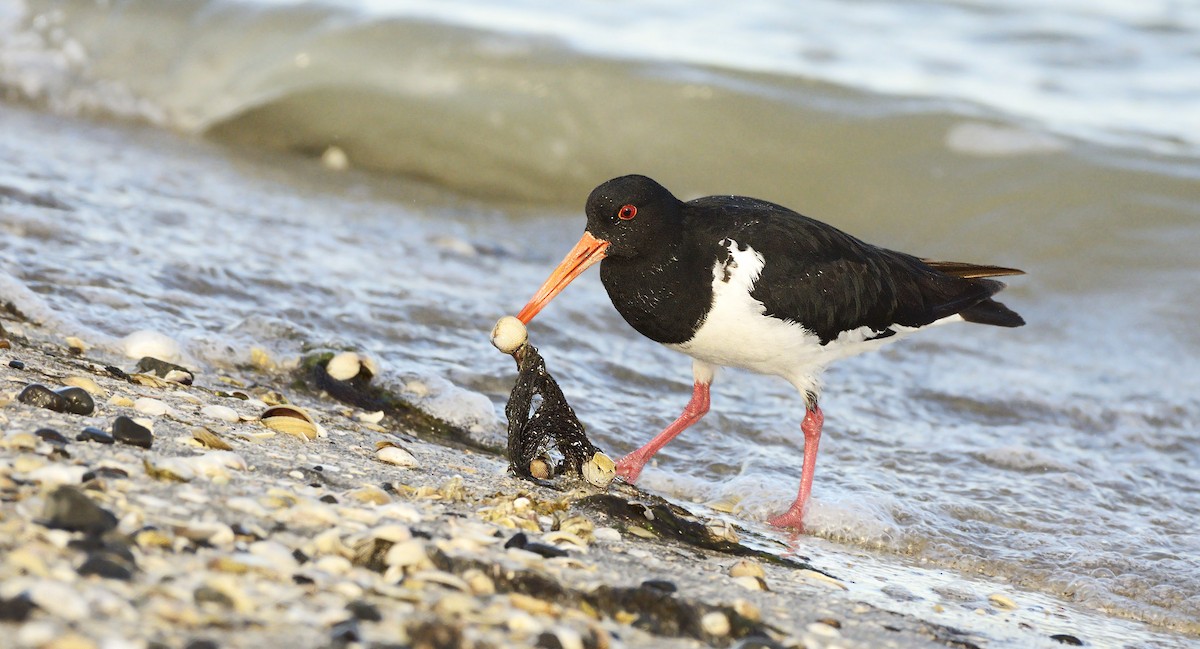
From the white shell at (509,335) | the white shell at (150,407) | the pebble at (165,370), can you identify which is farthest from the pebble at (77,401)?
the white shell at (509,335)

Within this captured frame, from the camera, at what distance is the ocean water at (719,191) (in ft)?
16.6

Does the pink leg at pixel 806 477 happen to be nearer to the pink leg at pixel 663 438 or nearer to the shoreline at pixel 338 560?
the pink leg at pixel 663 438

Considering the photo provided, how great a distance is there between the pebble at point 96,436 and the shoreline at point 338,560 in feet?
0.15

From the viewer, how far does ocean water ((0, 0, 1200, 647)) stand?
5062 mm

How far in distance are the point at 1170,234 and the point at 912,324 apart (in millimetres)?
4695

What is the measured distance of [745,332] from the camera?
180 inches

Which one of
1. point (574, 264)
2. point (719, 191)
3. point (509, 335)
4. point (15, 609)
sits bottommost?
point (15, 609)

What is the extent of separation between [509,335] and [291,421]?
2.63ft

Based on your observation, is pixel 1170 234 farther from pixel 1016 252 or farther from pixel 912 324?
pixel 912 324

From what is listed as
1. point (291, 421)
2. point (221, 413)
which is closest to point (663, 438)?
point (291, 421)

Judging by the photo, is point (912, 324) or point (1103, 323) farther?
point (1103, 323)

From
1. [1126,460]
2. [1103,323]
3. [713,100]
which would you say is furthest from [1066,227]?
[1126,460]

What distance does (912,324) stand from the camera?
5.20 meters

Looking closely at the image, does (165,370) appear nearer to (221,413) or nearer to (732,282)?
(221,413)
